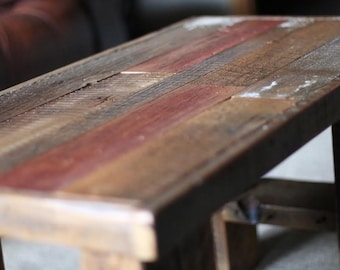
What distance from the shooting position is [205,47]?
1.36m

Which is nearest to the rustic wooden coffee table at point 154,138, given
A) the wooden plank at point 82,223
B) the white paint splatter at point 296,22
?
the wooden plank at point 82,223

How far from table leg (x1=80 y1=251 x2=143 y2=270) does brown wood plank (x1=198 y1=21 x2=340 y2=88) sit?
1.22 feet

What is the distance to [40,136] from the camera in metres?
0.93

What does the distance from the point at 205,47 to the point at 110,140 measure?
1.71ft

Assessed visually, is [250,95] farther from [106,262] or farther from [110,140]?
[106,262]

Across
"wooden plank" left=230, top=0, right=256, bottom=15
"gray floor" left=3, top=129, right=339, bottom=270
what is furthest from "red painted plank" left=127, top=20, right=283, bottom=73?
"wooden plank" left=230, top=0, right=256, bottom=15

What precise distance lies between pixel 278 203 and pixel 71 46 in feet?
2.57

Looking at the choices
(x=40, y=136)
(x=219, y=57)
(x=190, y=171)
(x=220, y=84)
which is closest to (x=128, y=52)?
(x=219, y=57)

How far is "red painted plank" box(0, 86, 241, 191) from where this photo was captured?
0.78 meters

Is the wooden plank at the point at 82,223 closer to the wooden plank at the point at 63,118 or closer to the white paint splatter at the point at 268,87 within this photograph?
the wooden plank at the point at 63,118

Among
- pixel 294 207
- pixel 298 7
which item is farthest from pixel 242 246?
pixel 298 7

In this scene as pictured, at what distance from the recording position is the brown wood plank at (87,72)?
3.66 ft

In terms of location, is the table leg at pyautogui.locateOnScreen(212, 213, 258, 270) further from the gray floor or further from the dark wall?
the dark wall

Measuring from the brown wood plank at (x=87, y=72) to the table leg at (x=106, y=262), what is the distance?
34cm
